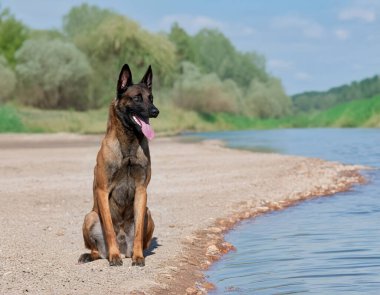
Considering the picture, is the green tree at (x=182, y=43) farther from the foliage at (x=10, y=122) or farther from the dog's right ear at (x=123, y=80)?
the dog's right ear at (x=123, y=80)

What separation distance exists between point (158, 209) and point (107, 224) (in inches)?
194

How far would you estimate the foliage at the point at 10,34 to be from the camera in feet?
234

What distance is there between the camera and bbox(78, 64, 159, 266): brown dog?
8.22 meters

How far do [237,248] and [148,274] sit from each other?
2326 mm

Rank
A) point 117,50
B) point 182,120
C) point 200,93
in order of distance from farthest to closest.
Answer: point 200,93
point 182,120
point 117,50

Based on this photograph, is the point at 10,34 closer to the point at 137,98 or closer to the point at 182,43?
the point at 182,43

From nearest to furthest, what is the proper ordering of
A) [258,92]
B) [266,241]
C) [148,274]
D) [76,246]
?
[148,274] → [76,246] → [266,241] → [258,92]

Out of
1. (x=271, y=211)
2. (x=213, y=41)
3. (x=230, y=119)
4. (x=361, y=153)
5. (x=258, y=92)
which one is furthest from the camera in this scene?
(x=213, y=41)

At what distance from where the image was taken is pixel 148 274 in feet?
25.8

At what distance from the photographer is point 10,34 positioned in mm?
71875

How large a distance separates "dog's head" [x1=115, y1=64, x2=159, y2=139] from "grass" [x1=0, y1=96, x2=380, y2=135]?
3814 cm

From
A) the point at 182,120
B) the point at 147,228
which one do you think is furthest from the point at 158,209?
the point at 182,120

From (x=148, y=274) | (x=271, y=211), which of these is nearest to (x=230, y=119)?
(x=271, y=211)

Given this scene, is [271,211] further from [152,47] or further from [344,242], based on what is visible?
[152,47]
